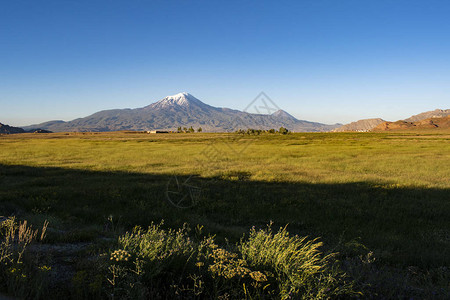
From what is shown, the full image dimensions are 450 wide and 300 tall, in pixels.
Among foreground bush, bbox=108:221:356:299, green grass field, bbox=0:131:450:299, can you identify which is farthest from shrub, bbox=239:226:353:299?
green grass field, bbox=0:131:450:299

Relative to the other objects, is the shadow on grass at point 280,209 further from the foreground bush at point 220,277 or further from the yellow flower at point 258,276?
the yellow flower at point 258,276

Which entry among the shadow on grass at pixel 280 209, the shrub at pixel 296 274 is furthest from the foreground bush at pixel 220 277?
the shadow on grass at pixel 280 209

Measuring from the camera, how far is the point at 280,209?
10641 millimetres

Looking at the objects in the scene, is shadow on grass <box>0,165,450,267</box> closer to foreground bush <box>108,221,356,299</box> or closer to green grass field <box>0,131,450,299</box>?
green grass field <box>0,131,450,299</box>

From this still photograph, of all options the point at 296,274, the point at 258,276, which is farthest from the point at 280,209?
the point at 258,276

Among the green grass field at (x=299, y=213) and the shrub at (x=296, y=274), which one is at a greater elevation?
the shrub at (x=296, y=274)

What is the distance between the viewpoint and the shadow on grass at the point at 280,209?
7512 millimetres

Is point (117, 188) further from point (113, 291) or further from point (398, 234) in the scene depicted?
point (398, 234)

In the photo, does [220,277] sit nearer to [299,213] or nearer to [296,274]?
[296,274]

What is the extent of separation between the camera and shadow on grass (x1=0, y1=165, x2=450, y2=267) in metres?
7.51

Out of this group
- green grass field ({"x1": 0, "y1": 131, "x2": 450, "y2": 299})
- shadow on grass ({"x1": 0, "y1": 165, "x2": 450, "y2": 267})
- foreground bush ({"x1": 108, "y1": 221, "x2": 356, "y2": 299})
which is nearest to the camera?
foreground bush ({"x1": 108, "y1": 221, "x2": 356, "y2": 299})

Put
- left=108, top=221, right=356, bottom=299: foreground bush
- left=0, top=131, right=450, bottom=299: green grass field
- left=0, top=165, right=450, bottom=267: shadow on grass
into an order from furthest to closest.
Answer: left=0, top=165, right=450, bottom=267: shadow on grass, left=0, top=131, right=450, bottom=299: green grass field, left=108, top=221, right=356, bottom=299: foreground bush

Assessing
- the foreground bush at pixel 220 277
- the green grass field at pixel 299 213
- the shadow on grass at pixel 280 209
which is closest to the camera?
the foreground bush at pixel 220 277

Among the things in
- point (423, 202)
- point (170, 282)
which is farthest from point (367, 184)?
point (170, 282)
